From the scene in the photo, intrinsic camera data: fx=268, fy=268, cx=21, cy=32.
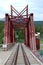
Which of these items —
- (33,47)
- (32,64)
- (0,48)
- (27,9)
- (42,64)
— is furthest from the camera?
(27,9)

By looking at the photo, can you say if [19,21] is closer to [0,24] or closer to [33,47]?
[33,47]

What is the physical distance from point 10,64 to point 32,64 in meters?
1.82

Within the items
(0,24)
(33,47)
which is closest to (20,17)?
(33,47)

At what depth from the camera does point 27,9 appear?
63250 mm

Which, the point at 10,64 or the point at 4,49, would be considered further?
the point at 4,49

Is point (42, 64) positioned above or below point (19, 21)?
below

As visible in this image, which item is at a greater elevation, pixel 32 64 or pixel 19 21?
pixel 19 21

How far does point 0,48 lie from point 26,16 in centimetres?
1792

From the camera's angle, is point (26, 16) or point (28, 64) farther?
point (26, 16)

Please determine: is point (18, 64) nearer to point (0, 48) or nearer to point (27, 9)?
point (0, 48)

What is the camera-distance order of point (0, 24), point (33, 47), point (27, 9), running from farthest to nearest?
point (0, 24) → point (27, 9) → point (33, 47)

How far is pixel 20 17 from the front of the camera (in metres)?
56.6

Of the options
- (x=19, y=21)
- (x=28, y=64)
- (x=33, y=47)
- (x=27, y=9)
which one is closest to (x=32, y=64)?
(x=28, y=64)

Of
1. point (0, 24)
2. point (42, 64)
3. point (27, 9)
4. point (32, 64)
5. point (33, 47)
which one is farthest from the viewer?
point (0, 24)
